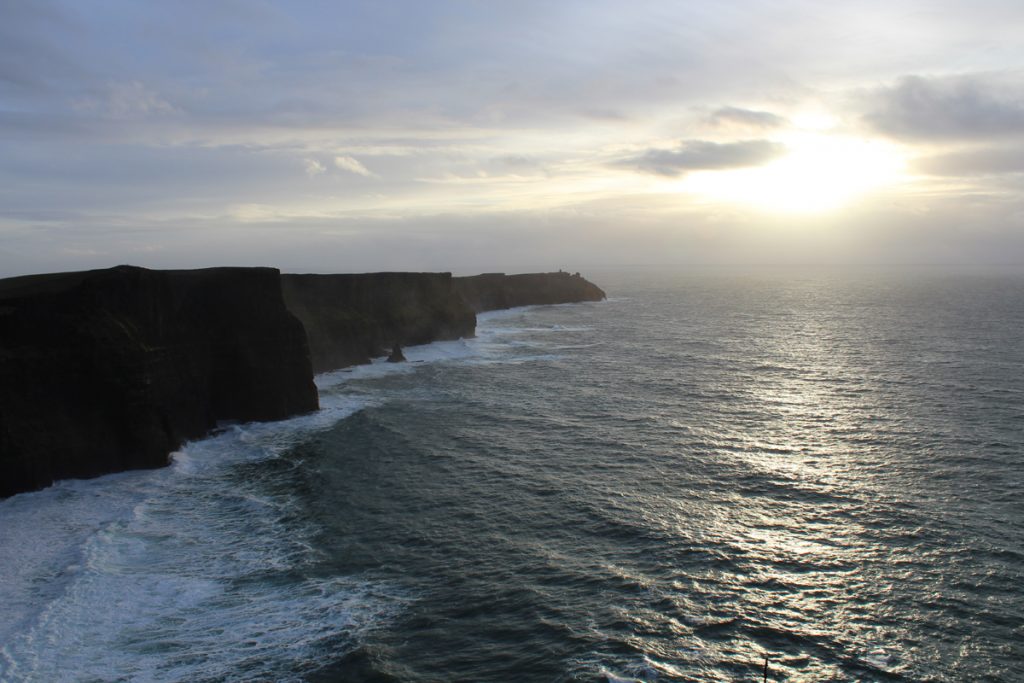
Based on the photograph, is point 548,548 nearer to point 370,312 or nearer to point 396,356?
point 396,356

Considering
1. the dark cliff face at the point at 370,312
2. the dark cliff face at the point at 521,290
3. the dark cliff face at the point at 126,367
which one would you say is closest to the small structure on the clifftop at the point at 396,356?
the dark cliff face at the point at 370,312

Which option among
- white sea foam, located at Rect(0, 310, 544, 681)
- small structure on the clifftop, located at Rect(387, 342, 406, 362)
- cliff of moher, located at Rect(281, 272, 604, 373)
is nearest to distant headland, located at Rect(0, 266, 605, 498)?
white sea foam, located at Rect(0, 310, 544, 681)

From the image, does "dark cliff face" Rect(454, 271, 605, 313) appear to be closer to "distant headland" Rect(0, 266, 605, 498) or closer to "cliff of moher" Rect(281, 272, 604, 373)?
"cliff of moher" Rect(281, 272, 604, 373)

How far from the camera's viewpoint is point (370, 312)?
84250 millimetres

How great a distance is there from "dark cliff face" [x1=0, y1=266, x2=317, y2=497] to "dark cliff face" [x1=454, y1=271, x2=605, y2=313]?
290ft

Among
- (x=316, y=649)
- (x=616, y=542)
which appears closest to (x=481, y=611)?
(x=316, y=649)

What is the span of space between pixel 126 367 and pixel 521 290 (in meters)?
132

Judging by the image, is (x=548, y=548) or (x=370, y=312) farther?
(x=370, y=312)

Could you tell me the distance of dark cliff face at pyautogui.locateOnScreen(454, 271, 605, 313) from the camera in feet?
490

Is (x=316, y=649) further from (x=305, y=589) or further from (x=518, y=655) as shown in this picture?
(x=518, y=655)

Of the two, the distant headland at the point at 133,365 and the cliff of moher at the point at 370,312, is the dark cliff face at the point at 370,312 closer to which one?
the cliff of moher at the point at 370,312

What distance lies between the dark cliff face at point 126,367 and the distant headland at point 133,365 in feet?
0.21

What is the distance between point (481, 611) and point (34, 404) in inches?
1046

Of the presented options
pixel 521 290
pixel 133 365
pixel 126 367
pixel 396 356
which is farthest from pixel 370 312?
pixel 521 290
